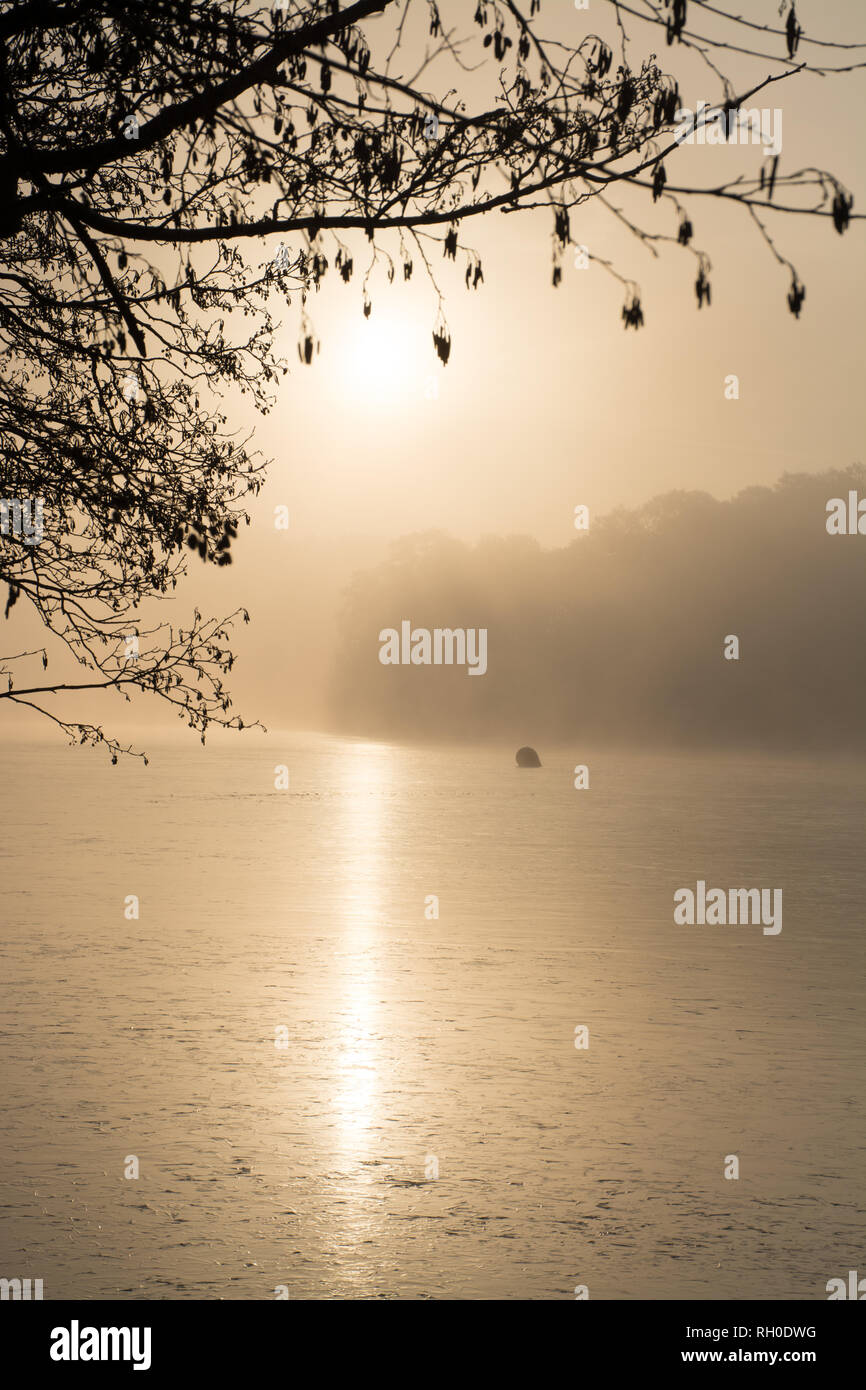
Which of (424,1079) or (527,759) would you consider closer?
(424,1079)

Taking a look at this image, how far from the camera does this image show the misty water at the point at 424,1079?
23.0 ft

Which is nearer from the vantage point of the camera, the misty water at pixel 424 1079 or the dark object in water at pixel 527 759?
the misty water at pixel 424 1079

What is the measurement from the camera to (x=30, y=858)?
24234 millimetres

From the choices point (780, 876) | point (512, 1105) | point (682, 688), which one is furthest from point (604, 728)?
point (512, 1105)

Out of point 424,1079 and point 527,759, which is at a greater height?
point 527,759

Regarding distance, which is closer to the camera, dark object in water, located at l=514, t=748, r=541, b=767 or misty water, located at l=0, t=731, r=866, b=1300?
misty water, located at l=0, t=731, r=866, b=1300

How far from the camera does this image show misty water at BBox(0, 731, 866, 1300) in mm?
7004

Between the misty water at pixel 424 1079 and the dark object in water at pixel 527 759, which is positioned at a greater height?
the dark object in water at pixel 527 759

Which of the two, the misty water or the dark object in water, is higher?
the dark object in water

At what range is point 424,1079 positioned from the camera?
1023 cm
